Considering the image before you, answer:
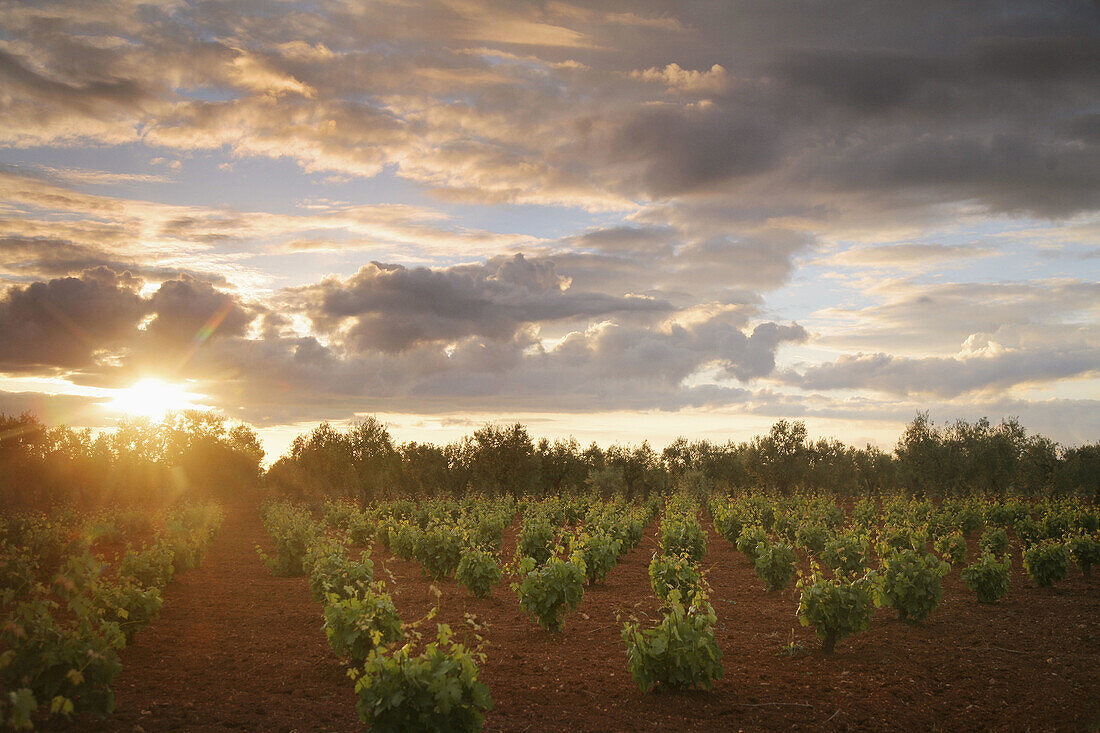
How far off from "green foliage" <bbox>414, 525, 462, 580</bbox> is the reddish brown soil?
1349 mm

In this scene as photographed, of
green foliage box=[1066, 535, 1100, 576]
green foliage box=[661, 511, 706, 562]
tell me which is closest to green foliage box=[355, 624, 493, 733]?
green foliage box=[661, 511, 706, 562]

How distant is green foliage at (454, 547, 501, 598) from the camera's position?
13.6m

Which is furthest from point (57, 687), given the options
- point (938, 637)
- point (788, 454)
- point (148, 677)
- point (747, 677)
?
point (788, 454)

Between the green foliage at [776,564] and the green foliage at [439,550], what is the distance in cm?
694

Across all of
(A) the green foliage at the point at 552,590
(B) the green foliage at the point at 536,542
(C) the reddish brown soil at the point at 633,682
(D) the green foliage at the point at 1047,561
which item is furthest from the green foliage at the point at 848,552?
(A) the green foliage at the point at 552,590

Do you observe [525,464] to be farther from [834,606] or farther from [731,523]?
[834,606]

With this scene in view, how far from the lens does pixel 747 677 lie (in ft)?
29.5

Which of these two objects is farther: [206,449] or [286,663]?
[206,449]

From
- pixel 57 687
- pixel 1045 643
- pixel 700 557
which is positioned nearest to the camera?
pixel 57 687

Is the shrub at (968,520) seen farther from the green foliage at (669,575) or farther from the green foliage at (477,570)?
the green foliage at (477,570)

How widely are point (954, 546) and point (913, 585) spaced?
8.30 m

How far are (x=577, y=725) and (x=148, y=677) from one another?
5772mm

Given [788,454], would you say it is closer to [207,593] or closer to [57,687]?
[207,593]

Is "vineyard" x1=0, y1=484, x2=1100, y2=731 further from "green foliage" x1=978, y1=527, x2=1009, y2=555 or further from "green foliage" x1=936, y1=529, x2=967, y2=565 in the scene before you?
"green foliage" x1=978, y1=527, x2=1009, y2=555
